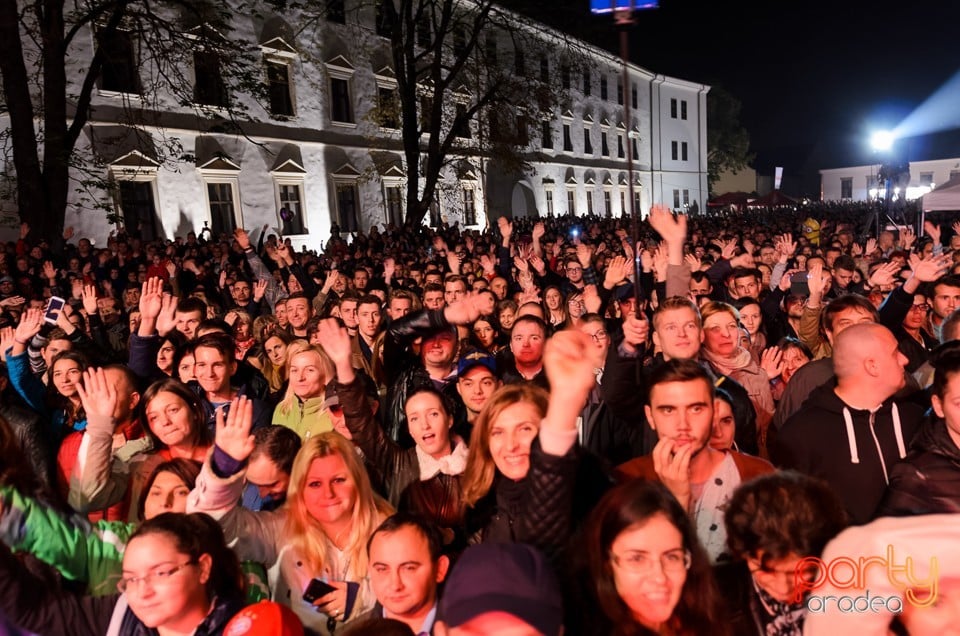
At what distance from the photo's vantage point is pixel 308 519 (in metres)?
2.53

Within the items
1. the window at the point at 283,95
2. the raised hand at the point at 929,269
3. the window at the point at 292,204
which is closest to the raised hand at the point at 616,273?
the raised hand at the point at 929,269

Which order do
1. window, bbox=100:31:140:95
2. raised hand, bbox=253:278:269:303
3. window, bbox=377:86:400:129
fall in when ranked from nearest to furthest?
raised hand, bbox=253:278:269:303 → window, bbox=100:31:140:95 → window, bbox=377:86:400:129

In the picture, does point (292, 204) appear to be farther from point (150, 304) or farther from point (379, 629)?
point (379, 629)

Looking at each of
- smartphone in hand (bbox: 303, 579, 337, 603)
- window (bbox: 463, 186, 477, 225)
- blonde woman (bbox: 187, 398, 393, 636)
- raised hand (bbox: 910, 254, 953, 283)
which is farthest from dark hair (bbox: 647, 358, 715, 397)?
window (bbox: 463, 186, 477, 225)

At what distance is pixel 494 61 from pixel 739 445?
22445 millimetres

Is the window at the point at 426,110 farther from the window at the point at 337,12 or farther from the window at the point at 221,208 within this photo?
the window at the point at 221,208

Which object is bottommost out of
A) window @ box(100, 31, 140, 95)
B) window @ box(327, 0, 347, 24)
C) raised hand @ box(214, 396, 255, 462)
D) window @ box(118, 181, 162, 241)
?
raised hand @ box(214, 396, 255, 462)

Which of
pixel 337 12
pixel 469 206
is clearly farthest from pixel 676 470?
pixel 469 206

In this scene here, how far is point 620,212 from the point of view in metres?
44.8

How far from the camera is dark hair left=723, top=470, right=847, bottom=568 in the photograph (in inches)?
70.4

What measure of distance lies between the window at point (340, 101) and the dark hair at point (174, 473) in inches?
905

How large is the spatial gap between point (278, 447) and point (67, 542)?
877mm

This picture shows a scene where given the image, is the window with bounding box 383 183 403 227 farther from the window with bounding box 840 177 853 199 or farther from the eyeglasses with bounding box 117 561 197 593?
the window with bounding box 840 177 853 199

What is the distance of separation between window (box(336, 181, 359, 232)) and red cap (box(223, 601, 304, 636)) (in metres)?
23.2
